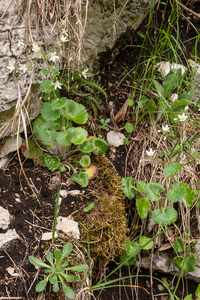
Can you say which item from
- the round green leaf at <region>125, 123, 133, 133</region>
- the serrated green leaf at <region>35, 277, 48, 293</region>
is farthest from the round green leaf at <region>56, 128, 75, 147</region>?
the serrated green leaf at <region>35, 277, 48, 293</region>

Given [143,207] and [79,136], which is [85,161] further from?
[143,207]

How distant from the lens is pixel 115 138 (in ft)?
7.14

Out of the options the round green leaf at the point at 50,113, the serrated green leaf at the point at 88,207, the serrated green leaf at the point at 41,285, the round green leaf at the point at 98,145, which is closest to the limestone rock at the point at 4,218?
the serrated green leaf at the point at 41,285

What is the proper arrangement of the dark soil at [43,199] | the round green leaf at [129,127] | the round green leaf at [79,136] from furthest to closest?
the round green leaf at [129,127]
the round green leaf at [79,136]
the dark soil at [43,199]

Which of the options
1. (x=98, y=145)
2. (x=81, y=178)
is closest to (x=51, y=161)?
(x=81, y=178)

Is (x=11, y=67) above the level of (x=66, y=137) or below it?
above

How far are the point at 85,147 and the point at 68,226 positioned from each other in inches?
22.2

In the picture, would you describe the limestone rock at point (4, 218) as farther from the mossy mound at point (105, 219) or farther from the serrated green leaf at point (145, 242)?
the serrated green leaf at point (145, 242)

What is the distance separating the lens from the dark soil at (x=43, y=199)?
1428 millimetres

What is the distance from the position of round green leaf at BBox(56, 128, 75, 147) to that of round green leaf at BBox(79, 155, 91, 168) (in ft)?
0.88

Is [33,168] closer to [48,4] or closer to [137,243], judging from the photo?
[137,243]

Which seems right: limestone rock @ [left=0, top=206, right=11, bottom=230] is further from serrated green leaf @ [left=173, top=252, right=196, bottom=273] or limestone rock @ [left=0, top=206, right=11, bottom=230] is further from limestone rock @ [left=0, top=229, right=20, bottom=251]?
serrated green leaf @ [left=173, top=252, right=196, bottom=273]

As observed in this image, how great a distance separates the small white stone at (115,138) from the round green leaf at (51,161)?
577 millimetres

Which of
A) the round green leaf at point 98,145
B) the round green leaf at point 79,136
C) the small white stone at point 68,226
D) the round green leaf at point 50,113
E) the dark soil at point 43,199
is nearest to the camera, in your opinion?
the dark soil at point 43,199
